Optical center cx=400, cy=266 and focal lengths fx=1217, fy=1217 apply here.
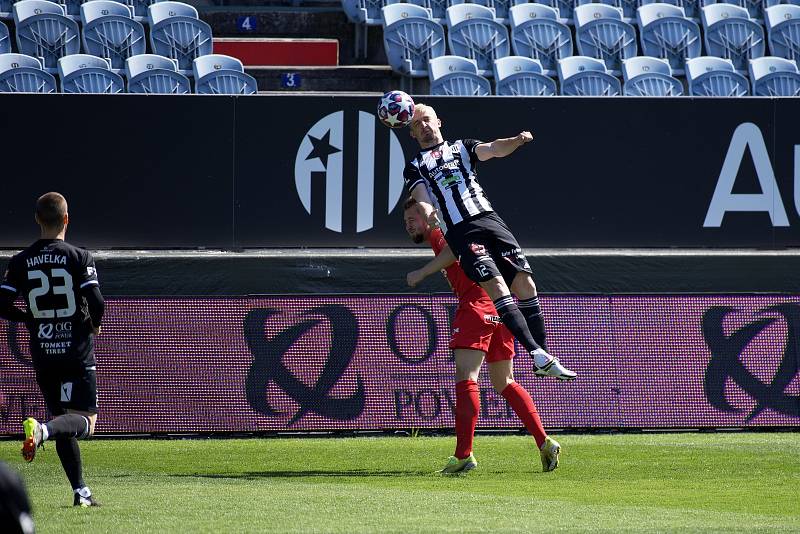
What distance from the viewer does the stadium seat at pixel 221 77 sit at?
1552 cm

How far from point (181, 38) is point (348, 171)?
18.3 feet

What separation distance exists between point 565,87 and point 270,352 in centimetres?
685

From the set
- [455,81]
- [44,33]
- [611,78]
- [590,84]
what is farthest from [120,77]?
[611,78]

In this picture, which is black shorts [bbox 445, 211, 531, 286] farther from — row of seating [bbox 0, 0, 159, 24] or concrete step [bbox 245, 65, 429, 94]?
row of seating [bbox 0, 0, 159, 24]

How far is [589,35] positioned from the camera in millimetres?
17594

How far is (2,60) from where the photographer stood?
1537cm

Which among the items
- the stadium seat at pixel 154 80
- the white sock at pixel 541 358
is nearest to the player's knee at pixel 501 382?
the white sock at pixel 541 358

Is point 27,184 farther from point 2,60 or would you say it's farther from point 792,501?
point 792,501

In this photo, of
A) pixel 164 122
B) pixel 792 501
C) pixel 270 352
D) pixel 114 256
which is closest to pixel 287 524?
pixel 792 501

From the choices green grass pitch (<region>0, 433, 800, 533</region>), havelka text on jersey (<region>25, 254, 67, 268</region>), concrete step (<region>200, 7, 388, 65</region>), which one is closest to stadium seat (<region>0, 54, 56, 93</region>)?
concrete step (<region>200, 7, 388, 65</region>)

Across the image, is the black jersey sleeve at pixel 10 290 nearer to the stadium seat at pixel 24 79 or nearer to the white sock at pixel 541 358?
the white sock at pixel 541 358

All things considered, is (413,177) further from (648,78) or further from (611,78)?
(648,78)

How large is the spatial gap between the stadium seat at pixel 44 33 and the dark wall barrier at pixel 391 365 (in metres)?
6.52

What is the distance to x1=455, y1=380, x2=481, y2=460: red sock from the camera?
8.45m
